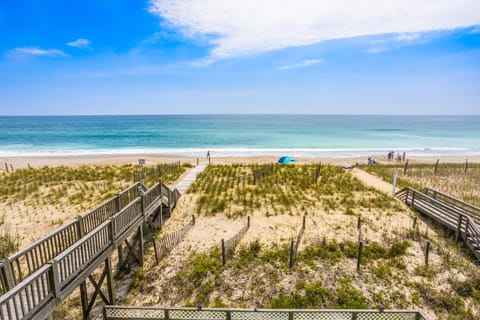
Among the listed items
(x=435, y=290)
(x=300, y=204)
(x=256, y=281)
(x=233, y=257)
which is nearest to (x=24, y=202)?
(x=233, y=257)

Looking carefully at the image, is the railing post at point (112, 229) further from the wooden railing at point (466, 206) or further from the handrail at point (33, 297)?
the wooden railing at point (466, 206)

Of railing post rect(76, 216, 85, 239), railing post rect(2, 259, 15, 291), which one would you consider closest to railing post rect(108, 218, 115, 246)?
railing post rect(76, 216, 85, 239)

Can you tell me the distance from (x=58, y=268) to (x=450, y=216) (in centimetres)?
1512

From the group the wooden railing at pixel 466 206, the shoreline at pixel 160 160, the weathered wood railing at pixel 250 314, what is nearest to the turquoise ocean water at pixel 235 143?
the shoreline at pixel 160 160

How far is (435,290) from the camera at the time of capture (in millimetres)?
7926

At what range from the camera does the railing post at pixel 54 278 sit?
5.36 metres

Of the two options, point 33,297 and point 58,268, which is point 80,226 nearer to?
point 58,268

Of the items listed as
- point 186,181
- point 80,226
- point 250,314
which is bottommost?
point 250,314

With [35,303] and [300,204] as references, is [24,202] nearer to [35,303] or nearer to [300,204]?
[35,303]

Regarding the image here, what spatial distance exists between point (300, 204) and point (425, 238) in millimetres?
6030

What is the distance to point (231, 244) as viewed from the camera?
10.4m

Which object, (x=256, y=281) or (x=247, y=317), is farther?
(x=256, y=281)

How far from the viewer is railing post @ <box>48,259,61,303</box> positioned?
211 inches

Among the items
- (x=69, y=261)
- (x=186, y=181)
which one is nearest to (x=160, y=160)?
(x=186, y=181)
